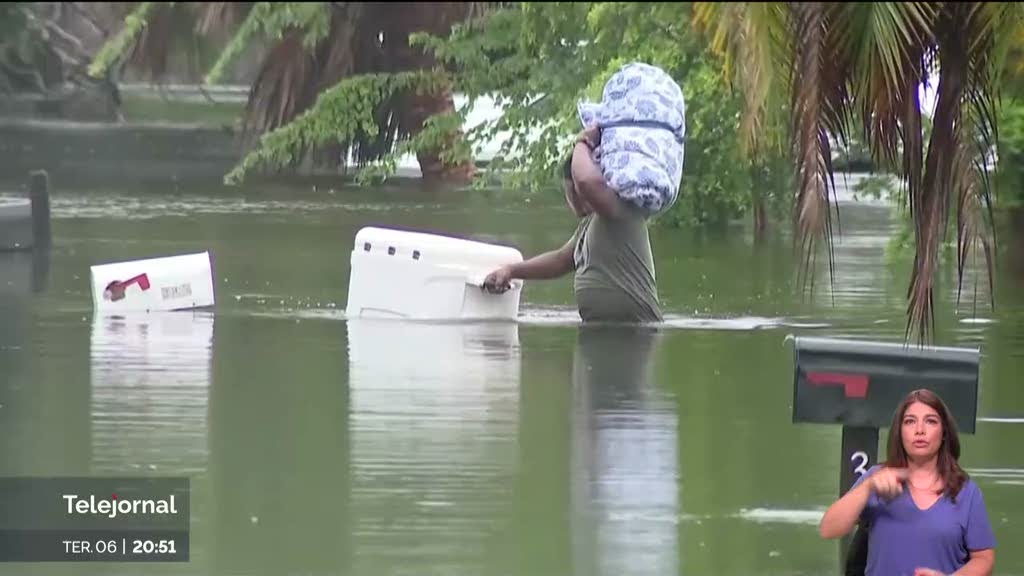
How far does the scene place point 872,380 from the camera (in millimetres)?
6359

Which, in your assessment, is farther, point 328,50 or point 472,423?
point 328,50

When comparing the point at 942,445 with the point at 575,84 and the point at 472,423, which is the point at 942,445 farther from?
the point at 575,84

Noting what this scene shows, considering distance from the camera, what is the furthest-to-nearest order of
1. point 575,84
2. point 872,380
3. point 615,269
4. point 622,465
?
point 575,84 → point 615,269 → point 622,465 → point 872,380

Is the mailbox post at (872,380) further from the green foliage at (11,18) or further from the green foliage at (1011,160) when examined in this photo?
the green foliage at (11,18)

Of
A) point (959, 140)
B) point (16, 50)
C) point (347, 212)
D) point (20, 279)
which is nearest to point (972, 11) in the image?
point (959, 140)

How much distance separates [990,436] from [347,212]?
1227 centimetres

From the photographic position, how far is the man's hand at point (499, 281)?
11.2 m

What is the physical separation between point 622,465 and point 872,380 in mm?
1849

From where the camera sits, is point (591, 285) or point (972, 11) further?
point (591, 285)

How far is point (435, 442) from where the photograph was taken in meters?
8.35

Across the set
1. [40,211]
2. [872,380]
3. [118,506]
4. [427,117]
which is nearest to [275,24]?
[427,117]

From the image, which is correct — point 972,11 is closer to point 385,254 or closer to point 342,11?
point 385,254

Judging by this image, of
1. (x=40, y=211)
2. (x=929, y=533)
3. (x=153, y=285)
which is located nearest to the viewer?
(x=929, y=533)

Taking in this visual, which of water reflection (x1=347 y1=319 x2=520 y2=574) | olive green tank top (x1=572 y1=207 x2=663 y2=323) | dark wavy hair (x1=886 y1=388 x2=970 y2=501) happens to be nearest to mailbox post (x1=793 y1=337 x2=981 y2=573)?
dark wavy hair (x1=886 y1=388 x2=970 y2=501)
